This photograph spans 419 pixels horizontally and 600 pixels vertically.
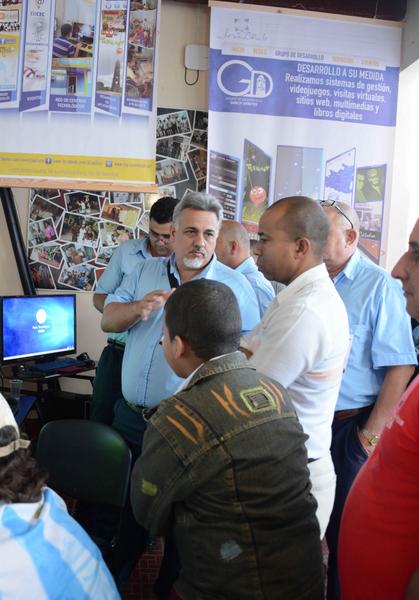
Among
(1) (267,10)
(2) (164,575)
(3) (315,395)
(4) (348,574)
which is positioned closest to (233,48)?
(1) (267,10)

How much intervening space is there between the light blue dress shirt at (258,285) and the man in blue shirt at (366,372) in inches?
25.8

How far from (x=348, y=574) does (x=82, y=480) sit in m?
1.19

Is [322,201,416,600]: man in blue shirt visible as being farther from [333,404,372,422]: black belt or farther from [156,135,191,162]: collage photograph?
[156,135,191,162]: collage photograph

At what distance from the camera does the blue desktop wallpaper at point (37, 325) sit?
3.60m

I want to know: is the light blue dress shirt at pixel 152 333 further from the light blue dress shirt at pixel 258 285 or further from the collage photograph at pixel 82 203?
the collage photograph at pixel 82 203

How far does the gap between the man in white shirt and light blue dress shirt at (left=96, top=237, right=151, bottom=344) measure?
163cm

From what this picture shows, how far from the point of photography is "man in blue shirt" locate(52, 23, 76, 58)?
3.71m

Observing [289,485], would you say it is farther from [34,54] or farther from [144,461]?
[34,54]

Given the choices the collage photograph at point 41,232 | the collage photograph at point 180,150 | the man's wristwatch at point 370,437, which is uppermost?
the collage photograph at point 180,150

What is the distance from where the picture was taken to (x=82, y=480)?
6.73 feet

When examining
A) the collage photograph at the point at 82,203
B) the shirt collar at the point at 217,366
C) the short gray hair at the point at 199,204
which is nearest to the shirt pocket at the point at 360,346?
the short gray hair at the point at 199,204

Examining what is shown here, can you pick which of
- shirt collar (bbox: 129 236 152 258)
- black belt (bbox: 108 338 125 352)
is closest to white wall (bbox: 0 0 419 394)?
shirt collar (bbox: 129 236 152 258)

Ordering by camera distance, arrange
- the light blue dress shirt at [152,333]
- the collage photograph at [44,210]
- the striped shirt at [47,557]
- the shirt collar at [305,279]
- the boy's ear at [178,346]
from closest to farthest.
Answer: the striped shirt at [47,557], the boy's ear at [178,346], the shirt collar at [305,279], the light blue dress shirt at [152,333], the collage photograph at [44,210]

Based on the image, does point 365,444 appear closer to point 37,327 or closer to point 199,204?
point 199,204
